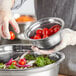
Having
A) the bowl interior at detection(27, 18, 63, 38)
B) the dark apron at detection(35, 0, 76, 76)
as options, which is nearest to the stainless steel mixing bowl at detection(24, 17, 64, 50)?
the bowl interior at detection(27, 18, 63, 38)

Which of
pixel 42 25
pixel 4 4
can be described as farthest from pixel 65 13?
pixel 4 4

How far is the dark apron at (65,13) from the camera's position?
1.43 m

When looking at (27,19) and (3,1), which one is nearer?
(3,1)

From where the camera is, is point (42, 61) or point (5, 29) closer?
point (5, 29)

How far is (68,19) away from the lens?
1.44m

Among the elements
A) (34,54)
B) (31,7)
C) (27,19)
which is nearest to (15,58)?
(34,54)

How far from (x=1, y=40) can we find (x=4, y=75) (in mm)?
1010

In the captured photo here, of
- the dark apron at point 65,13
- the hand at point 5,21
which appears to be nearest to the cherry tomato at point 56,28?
the hand at point 5,21

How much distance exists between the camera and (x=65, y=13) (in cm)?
145

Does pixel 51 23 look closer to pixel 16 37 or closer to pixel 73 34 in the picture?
pixel 73 34

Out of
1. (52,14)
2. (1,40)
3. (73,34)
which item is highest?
(52,14)

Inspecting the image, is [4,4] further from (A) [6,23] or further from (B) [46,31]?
(B) [46,31]

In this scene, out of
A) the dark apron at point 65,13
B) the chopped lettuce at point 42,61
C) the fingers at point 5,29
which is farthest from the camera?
the dark apron at point 65,13

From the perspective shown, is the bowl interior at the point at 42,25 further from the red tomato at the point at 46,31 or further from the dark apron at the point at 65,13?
the dark apron at the point at 65,13
